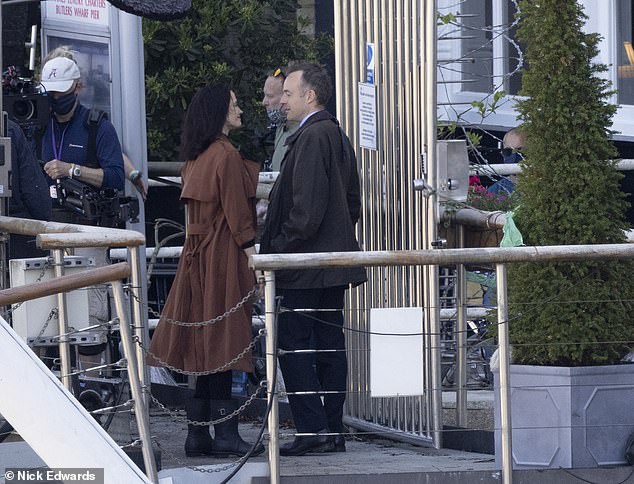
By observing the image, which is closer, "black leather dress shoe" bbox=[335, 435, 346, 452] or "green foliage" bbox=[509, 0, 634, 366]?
"green foliage" bbox=[509, 0, 634, 366]

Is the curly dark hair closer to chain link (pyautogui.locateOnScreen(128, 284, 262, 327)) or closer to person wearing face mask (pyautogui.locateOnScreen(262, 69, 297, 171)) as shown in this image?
chain link (pyautogui.locateOnScreen(128, 284, 262, 327))

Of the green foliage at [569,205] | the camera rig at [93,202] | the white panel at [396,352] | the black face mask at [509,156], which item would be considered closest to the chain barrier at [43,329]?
the white panel at [396,352]

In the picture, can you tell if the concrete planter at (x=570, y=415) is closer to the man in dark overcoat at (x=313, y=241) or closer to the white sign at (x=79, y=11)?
the man in dark overcoat at (x=313, y=241)

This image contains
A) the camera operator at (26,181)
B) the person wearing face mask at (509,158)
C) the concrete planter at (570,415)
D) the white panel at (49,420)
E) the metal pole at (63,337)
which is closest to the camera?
the white panel at (49,420)

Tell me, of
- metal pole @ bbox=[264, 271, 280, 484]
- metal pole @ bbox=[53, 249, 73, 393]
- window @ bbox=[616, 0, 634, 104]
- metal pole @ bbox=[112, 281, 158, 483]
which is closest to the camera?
metal pole @ bbox=[112, 281, 158, 483]

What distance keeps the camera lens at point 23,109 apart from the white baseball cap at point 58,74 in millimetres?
133

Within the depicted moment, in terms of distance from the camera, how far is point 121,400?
6684 mm

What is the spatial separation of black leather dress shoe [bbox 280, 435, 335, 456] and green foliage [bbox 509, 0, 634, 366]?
42.2 inches

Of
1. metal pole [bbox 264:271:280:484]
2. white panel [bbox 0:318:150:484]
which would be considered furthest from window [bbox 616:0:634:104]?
white panel [bbox 0:318:150:484]

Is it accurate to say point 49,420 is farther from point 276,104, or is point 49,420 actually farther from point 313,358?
point 276,104

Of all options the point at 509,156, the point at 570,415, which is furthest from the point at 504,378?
the point at 509,156

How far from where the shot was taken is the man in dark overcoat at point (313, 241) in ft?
20.9

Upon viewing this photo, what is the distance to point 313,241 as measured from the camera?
6.46 metres

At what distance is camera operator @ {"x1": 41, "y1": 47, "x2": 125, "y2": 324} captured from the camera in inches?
295
